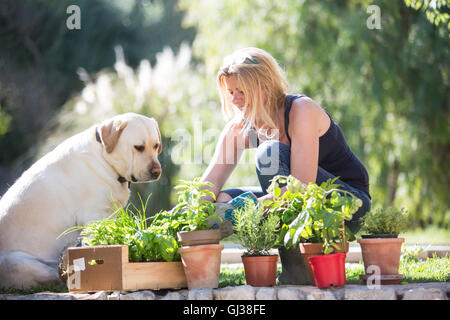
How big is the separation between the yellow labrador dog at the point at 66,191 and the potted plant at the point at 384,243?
56.1 inches

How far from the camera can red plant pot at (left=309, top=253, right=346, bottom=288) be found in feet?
6.84

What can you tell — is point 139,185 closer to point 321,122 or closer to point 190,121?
point 190,121

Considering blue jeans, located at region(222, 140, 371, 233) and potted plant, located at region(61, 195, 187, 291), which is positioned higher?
blue jeans, located at region(222, 140, 371, 233)

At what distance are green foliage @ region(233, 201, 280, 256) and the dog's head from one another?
113cm

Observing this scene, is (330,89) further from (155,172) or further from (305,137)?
(305,137)

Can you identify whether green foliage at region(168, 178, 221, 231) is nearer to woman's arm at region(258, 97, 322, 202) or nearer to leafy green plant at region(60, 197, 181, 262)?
leafy green plant at region(60, 197, 181, 262)

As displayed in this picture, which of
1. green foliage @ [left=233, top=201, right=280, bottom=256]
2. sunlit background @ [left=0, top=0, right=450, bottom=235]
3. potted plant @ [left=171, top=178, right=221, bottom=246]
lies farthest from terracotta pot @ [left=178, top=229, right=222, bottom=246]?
sunlit background @ [left=0, top=0, right=450, bottom=235]

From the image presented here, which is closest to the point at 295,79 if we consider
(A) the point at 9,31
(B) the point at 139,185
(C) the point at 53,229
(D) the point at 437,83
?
(D) the point at 437,83

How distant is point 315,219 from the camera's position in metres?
2.09

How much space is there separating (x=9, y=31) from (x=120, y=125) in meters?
13.1

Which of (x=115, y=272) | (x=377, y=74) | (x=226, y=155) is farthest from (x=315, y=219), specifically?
(x=377, y=74)

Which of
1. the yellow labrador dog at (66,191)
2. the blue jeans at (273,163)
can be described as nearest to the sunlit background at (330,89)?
→ the yellow labrador dog at (66,191)

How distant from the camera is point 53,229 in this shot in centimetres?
290

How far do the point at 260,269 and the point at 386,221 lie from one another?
56cm
